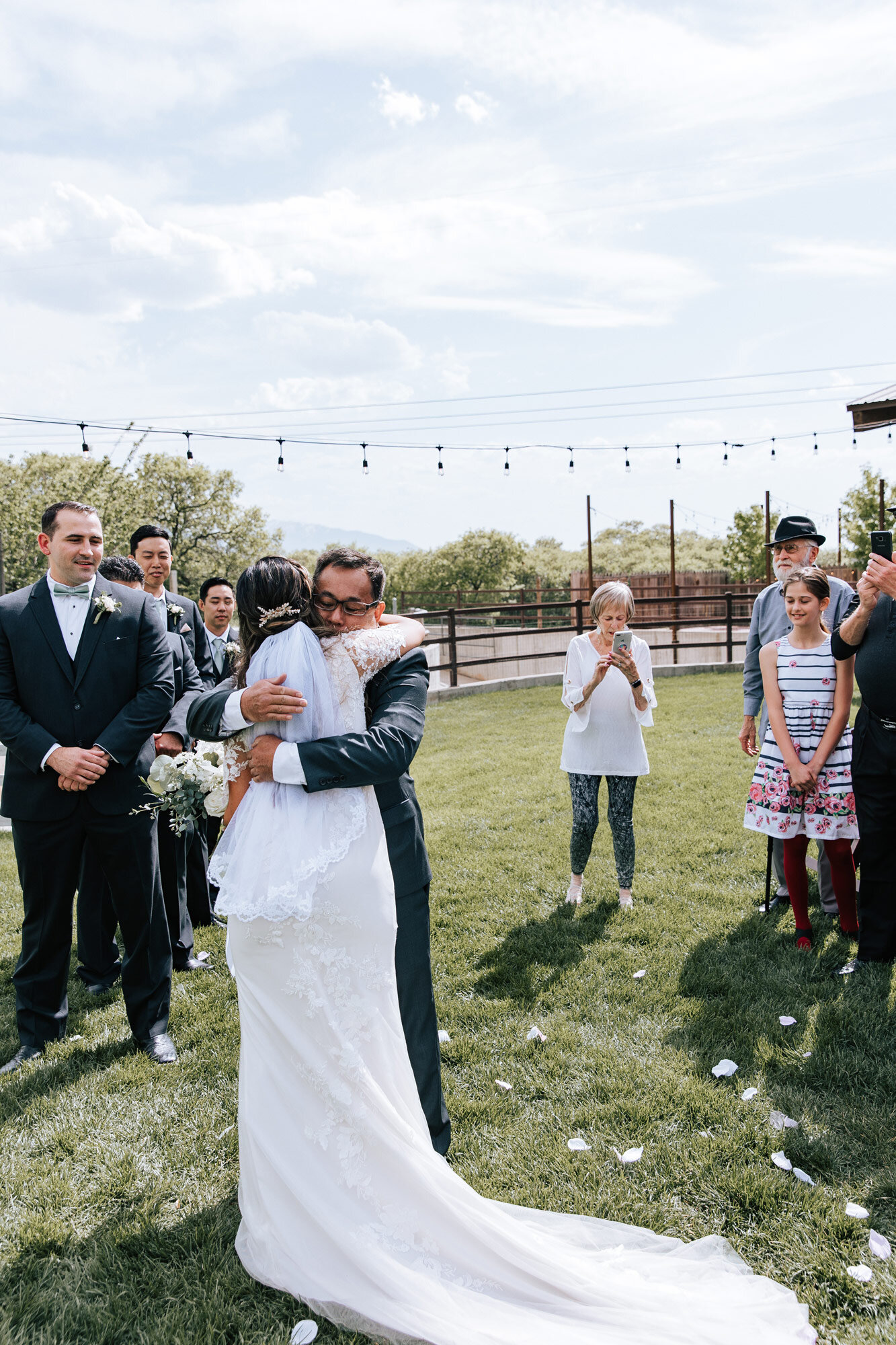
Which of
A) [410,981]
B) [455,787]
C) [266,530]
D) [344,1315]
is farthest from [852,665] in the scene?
[266,530]

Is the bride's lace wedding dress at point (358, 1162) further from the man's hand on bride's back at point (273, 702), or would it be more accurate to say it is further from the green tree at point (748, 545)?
the green tree at point (748, 545)

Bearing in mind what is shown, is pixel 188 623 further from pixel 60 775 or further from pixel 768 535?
pixel 768 535

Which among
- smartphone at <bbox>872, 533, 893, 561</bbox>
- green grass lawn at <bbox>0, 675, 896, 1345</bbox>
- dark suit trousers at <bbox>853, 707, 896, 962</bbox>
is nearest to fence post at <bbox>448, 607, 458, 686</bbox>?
green grass lawn at <bbox>0, 675, 896, 1345</bbox>

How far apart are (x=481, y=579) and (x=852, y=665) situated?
5241cm

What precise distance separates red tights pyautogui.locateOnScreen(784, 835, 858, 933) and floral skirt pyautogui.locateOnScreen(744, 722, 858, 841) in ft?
0.27

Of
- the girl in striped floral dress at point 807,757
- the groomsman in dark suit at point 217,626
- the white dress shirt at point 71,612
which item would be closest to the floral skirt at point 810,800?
the girl in striped floral dress at point 807,757

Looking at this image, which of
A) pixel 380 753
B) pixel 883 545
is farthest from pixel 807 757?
pixel 380 753

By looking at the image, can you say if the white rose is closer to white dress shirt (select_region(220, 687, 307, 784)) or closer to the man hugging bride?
the man hugging bride

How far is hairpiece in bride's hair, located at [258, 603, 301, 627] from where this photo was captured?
8.79ft

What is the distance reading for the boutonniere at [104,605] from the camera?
4086mm

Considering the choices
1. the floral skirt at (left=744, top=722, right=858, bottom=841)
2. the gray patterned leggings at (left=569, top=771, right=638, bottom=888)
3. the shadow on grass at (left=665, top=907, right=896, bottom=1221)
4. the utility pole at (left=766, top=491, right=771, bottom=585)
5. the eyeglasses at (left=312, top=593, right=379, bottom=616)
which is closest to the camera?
the eyeglasses at (left=312, top=593, right=379, bottom=616)

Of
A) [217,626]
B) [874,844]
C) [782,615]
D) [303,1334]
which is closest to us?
[303,1334]

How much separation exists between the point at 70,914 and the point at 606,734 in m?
3.19

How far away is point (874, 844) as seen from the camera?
14.8ft
